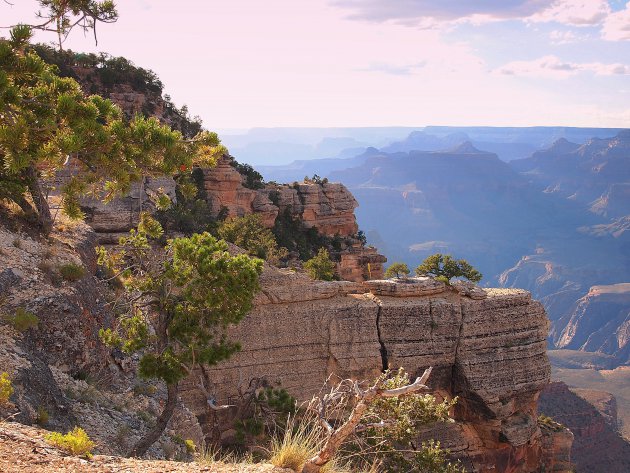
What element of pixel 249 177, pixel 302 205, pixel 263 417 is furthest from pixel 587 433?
pixel 263 417

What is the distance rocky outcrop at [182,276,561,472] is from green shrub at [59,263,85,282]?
372 inches

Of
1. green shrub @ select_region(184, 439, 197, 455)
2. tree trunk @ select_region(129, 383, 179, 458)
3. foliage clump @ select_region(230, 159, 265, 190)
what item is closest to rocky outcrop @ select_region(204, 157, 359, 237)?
foliage clump @ select_region(230, 159, 265, 190)

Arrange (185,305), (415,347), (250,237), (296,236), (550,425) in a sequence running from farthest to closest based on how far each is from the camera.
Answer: (296,236), (250,237), (550,425), (415,347), (185,305)

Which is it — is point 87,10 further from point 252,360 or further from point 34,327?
point 252,360

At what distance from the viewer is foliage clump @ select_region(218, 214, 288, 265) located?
41594 mm

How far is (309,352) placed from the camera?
27703mm

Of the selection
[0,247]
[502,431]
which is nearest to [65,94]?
[0,247]

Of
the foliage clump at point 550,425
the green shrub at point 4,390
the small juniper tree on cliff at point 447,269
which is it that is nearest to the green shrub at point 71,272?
the green shrub at point 4,390

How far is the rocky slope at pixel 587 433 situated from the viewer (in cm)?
6581

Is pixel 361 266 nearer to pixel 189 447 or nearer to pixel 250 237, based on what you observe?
pixel 250 237

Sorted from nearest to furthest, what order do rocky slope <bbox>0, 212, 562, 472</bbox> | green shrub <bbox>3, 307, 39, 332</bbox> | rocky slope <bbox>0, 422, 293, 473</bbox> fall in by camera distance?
1. rocky slope <bbox>0, 422, 293, 473</bbox>
2. green shrub <bbox>3, 307, 39, 332</bbox>
3. rocky slope <bbox>0, 212, 562, 472</bbox>

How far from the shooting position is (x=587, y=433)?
67.0 meters

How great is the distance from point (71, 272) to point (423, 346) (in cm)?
1702

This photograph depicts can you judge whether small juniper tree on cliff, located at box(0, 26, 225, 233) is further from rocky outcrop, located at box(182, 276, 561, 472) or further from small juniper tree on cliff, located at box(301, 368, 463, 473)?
rocky outcrop, located at box(182, 276, 561, 472)
